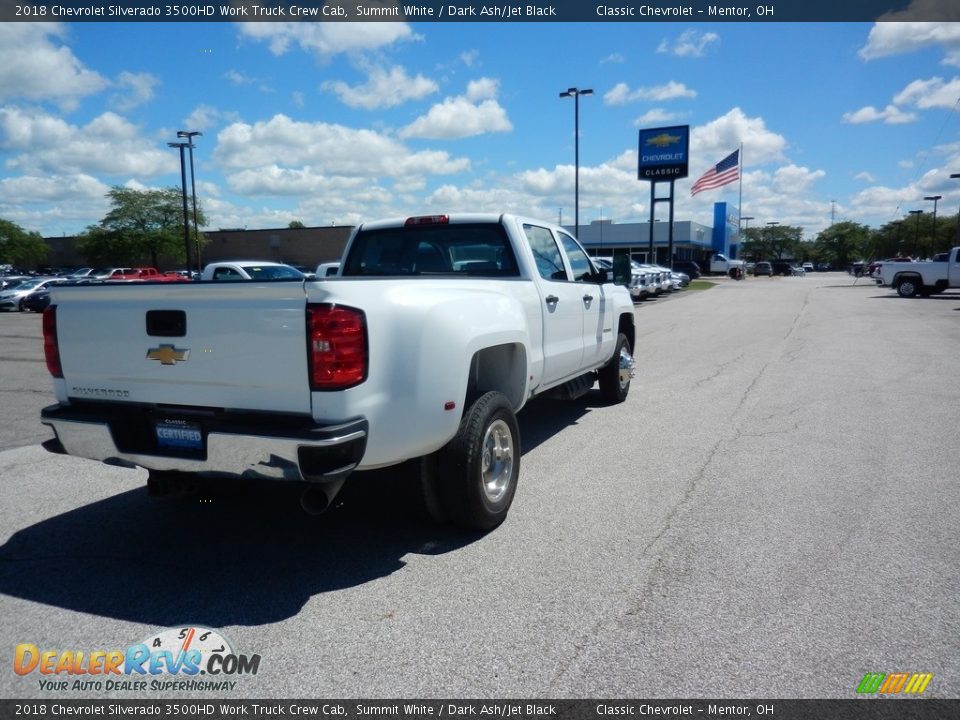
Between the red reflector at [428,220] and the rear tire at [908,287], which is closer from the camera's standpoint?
the red reflector at [428,220]

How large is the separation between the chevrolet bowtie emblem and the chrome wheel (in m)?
1.77

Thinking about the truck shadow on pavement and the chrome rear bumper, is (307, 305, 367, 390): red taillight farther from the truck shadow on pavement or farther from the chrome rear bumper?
the truck shadow on pavement

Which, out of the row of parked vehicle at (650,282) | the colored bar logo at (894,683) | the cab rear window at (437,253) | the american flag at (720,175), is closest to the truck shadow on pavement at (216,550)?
the cab rear window at (437,253)

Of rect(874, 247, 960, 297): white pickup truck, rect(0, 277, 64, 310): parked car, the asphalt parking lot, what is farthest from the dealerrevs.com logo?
rect(0, 277, 64, 310): parked car

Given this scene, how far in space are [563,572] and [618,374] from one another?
4409 millimetres

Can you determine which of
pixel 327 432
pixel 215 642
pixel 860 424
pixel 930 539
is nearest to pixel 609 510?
pixel 930 539

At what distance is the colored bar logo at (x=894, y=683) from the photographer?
2670 mm

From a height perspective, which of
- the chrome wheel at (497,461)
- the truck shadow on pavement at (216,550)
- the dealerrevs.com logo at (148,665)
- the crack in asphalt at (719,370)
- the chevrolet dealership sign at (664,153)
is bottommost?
the dealerrevs.com logo at (148,665)

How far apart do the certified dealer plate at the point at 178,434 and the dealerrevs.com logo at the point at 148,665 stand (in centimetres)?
91

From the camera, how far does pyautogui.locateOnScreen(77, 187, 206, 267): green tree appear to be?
56.1m

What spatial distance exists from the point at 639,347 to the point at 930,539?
9.77 meters

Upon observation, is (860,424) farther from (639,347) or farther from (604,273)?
(639,347)

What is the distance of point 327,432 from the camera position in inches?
123

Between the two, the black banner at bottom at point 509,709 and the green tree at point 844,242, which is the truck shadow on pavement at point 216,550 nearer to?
the black banner at bottom at point 509,709
